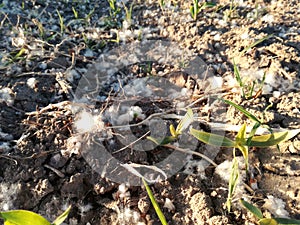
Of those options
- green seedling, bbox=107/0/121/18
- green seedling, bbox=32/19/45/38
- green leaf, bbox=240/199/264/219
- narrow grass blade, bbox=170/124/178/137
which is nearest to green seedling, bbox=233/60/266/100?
narrow grass blade, bbox=170/124/178/137

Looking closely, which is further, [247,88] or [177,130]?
[247,88]

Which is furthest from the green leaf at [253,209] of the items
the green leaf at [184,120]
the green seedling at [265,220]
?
the green leaf at [184,120]

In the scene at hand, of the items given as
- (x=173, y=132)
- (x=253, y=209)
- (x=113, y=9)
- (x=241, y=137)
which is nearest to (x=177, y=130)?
(x=173, y=132)

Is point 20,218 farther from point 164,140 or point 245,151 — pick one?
point 245,151

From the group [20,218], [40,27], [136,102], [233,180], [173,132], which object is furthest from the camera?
[40,27]

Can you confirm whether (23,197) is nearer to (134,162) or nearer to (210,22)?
(134,162)

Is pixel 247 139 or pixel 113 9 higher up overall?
pixel 113 9

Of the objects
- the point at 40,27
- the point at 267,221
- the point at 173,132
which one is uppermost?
the point at 40,27
